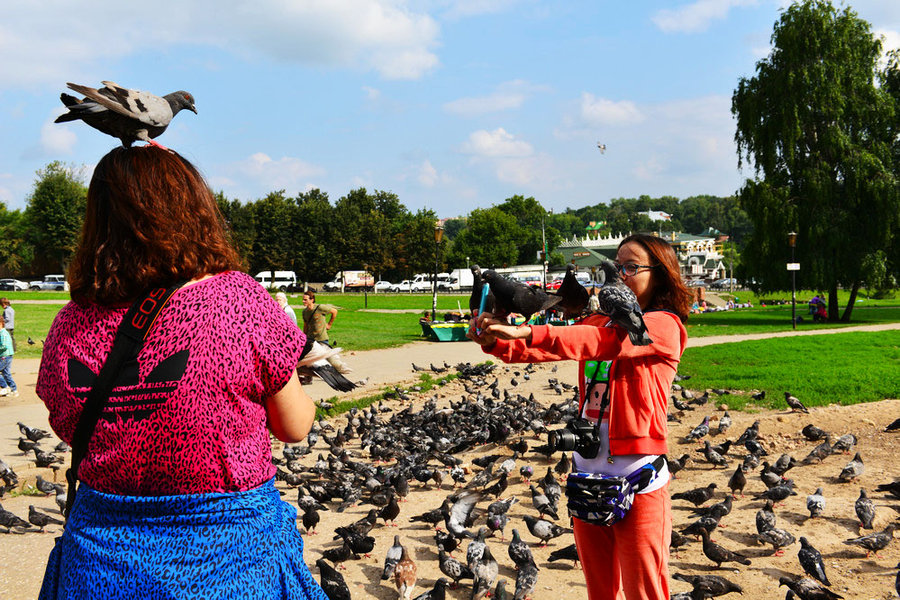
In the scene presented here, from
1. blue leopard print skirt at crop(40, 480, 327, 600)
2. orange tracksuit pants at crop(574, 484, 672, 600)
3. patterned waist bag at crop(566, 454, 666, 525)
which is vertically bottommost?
orange tracksuit pants at crop(574, 484, 672, 600)

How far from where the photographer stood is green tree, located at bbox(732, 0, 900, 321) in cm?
3020

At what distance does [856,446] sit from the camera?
8.50 m

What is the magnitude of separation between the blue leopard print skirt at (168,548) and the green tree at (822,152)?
32965mm

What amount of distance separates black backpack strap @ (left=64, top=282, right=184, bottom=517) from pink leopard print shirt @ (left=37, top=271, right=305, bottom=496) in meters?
0.02

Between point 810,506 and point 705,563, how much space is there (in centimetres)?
145

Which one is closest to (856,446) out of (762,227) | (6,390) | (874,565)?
(874,565)

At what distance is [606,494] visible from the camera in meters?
2.78

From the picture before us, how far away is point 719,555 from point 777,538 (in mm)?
681

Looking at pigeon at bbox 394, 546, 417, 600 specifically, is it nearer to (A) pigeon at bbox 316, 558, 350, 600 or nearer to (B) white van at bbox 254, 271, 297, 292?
(A) pigeon at bbox 316, 558, 350, 600

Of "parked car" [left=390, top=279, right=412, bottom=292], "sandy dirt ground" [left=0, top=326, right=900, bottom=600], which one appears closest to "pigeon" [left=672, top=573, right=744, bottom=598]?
"sandy dirt ground" [left=0, top=326, right=900, bottom=600]

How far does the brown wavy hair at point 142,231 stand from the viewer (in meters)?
1.84

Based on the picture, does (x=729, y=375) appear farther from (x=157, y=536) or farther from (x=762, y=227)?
(x=762, y=227)

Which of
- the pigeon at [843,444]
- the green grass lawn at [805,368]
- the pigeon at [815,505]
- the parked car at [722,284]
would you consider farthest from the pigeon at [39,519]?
the parked car at [722,284]

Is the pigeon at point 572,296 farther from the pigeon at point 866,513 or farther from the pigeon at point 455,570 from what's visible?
the pigeon at point 866,513
